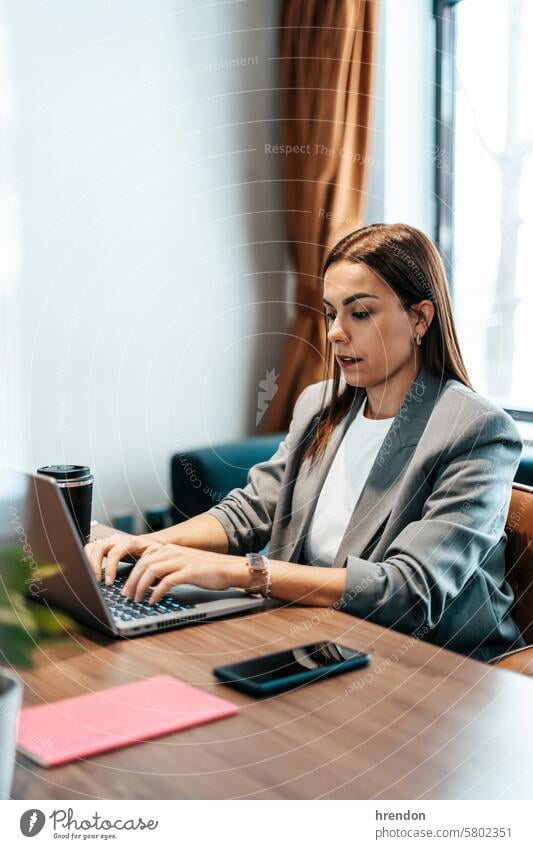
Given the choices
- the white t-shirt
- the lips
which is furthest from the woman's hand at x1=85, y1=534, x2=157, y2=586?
the lips

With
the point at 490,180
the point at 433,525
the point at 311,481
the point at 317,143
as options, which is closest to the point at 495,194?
the point at 490,180

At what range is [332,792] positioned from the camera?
1.90 ft

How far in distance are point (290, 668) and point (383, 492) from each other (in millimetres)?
524

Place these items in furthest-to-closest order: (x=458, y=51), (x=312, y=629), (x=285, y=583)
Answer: (x=458, y=51)
(x=285, y=583)
(x=312, y=629)

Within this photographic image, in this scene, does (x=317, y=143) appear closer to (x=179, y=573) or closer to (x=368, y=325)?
(x=368, y=325)

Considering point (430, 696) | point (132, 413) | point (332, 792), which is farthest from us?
point (132, 413)

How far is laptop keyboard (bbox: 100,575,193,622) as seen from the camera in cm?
92

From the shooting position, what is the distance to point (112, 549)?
1.08m

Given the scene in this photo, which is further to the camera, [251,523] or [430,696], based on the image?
[251,523]

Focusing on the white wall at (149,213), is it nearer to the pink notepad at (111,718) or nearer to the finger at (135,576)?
the finger at (135,576)

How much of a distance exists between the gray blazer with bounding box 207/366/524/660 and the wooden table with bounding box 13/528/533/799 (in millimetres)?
215
